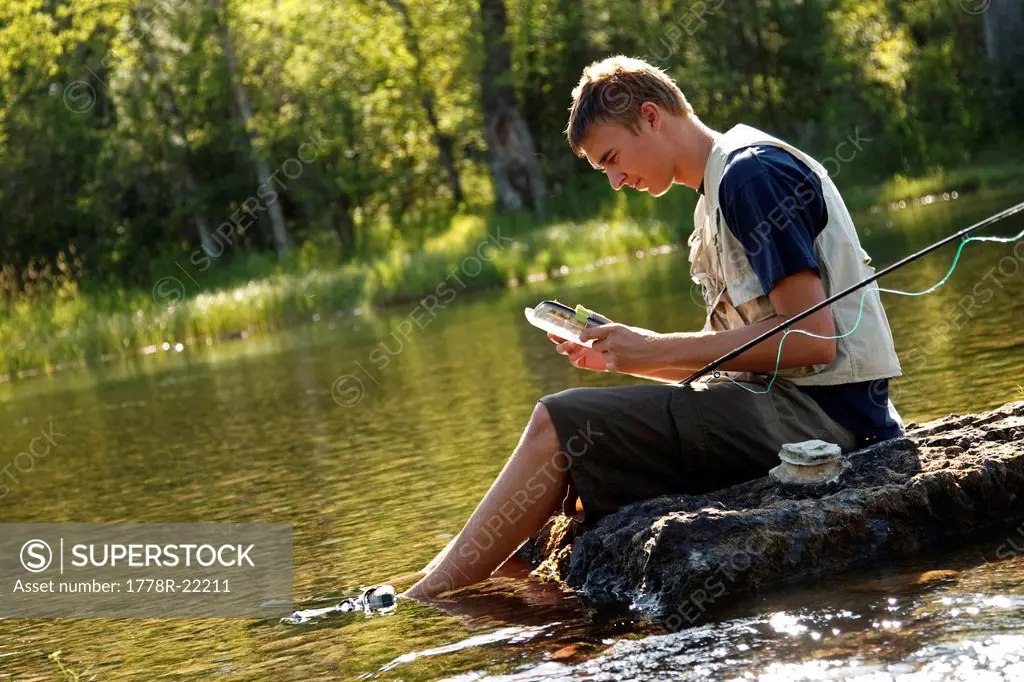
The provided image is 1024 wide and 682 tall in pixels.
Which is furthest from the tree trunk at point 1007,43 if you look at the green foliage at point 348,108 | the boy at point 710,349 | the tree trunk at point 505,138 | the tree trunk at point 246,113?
the boy at point 710,349

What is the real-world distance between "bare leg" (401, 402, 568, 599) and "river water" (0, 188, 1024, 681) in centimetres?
17

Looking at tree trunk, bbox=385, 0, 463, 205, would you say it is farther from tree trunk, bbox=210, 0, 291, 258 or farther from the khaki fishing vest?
the khaki fishing vest

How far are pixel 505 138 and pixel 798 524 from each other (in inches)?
1018

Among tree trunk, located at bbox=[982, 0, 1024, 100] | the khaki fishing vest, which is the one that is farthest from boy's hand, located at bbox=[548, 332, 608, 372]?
tree trunk, located at bbox=[982, 0, 1024, 100]

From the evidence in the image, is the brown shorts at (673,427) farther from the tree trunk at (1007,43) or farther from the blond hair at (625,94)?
the tree trunk at (1007,43)

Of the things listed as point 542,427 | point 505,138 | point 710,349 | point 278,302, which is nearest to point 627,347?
point 710,349

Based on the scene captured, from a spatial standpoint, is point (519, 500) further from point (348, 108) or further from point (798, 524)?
point (348, 108)

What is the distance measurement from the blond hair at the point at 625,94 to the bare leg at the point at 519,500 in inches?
35.1

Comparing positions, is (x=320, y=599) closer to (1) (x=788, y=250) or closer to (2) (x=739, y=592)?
(2) (x=739, y=592)

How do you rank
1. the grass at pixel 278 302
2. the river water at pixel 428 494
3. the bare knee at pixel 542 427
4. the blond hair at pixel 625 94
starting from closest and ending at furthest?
the river water at pixel 428 494 < the blond hair at pixel 625 94 < the bare knee at pixel 542 427 < the grass at pixel 278 302

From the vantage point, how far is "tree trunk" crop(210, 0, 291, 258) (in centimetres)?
3005

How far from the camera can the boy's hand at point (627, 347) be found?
173 inches

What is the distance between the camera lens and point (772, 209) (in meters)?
4.18

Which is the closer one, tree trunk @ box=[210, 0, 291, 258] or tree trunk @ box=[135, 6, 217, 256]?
tree trunk @ box=[210, 0, 291, 258]
